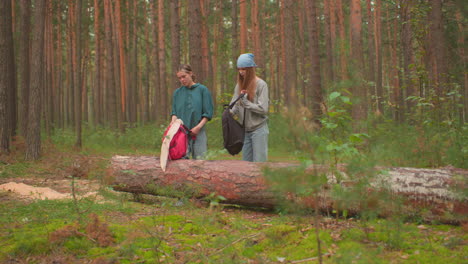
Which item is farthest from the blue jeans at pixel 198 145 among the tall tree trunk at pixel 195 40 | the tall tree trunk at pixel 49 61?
the tall tree trunk at pixel 49 61

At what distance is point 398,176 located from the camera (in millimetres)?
4395

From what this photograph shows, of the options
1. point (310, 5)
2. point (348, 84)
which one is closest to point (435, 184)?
point (348, 84)

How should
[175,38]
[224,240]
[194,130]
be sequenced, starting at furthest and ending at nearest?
[175,38] → [194,130] → [224,240]

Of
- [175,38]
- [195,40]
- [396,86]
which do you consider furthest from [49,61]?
[396,86]

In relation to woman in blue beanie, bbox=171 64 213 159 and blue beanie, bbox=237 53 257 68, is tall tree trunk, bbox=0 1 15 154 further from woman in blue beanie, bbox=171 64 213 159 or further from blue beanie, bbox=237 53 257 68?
blue beanie, bbox=237 53 257 68

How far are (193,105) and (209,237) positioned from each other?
2.43 m

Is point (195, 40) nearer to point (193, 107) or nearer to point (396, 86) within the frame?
point (193, 107)

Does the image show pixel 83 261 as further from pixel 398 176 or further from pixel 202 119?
pixel 398 176

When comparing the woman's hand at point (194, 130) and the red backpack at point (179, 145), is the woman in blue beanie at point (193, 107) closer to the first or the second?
the woman's hand at point (194, 130)

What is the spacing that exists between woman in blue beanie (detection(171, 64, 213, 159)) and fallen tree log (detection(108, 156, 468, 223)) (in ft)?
1.84

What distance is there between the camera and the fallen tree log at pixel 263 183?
13.3ft

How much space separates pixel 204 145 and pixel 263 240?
2.48 metres

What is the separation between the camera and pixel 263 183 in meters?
4.87

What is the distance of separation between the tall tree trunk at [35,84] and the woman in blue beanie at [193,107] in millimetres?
5732
